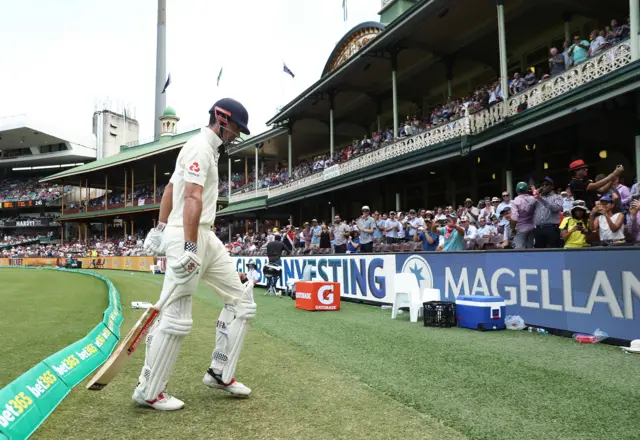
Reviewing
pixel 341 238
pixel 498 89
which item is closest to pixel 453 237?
pixel 341 238

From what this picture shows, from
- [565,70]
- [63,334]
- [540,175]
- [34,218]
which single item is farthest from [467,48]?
[34,218]

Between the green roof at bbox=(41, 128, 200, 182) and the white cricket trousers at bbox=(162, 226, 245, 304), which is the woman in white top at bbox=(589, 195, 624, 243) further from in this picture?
the green roof at bbox=(41, 128, 200, 182)

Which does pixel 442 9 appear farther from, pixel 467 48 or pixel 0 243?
pixel 0 243

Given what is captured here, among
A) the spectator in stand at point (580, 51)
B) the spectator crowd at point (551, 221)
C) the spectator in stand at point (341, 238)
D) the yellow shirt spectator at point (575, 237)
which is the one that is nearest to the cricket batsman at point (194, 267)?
the spectator crowd at point (551, 221)

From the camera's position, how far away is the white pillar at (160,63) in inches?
2881

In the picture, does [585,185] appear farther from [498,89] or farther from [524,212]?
[498,89]

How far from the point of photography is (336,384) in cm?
449

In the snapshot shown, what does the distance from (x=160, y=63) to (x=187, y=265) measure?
3044 inches

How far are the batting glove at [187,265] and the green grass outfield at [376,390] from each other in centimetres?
99

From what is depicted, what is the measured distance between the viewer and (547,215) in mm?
8828

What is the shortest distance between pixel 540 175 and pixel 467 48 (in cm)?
655

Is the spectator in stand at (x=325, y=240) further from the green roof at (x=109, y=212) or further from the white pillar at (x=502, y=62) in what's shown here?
the green roof at (x=109, y=212)

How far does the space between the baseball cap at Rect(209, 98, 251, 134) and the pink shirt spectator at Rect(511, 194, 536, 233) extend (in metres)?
6.54

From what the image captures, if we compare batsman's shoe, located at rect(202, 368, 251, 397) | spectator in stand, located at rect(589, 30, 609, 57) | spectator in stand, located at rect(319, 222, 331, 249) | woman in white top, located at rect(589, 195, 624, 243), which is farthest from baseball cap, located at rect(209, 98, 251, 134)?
spectator in stand, located at rect(319, 222, 331, 249)
